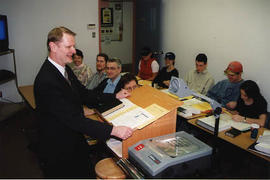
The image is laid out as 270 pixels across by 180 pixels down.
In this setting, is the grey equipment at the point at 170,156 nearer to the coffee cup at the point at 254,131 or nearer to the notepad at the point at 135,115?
the notepad at the point at 135,115

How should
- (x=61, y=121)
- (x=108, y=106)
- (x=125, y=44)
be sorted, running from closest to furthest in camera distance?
(x=61, y=121) → (x=108, y=106) → (x=125, y=44)

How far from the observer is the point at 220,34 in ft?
13.7

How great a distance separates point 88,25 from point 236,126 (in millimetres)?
4099

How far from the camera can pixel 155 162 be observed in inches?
53.9

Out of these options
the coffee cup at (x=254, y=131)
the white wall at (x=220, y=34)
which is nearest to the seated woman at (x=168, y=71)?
the white wall at (x=220, y=34)

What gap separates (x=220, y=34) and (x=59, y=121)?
3499 millimetres

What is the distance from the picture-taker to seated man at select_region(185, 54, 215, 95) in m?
3.93

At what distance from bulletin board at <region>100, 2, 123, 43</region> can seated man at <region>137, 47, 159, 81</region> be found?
2353 mm

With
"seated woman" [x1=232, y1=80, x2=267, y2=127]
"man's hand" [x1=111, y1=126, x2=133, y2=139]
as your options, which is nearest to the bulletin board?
"seated woman" [x1=232, y1=80, x2=267, y2=127]

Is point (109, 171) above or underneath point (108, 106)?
underneath

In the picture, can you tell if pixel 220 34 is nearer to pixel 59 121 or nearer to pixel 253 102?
pixel 253 102

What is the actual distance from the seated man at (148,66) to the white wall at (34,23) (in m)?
1.49

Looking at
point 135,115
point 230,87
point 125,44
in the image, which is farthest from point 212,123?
point 125,44

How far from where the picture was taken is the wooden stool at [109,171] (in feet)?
5.27
